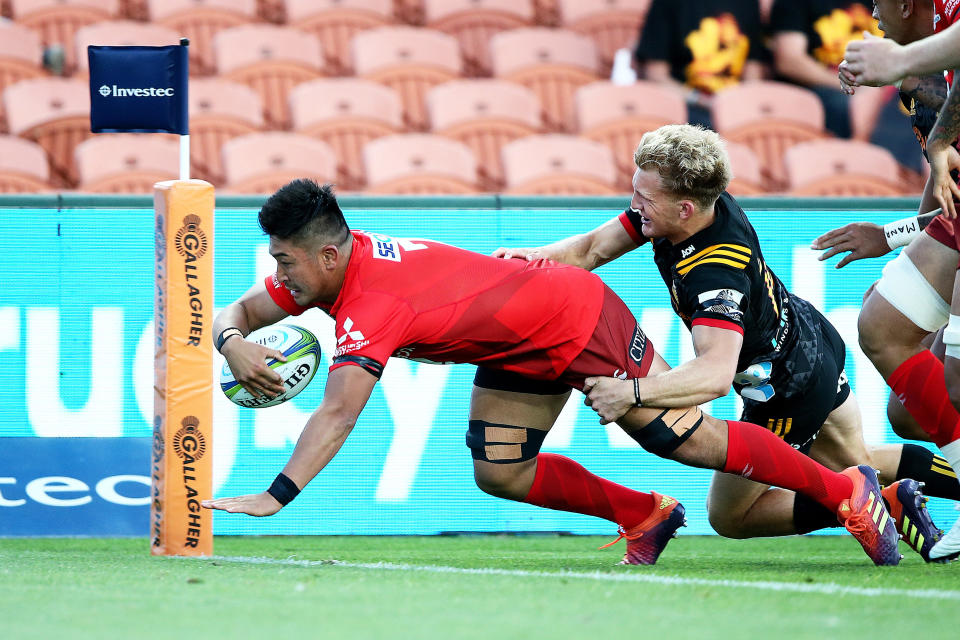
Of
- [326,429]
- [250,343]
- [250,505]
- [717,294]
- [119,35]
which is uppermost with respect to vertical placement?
[119,35]

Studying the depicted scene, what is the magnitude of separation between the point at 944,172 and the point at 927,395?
90 cm

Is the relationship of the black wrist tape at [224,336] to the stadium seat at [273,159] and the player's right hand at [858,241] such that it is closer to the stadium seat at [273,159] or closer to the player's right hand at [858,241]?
the player's right hand at [858,241]

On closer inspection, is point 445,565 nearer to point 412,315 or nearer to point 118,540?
A: point 412,315

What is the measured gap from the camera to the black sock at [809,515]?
4.80m

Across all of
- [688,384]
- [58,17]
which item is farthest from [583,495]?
[58,17]

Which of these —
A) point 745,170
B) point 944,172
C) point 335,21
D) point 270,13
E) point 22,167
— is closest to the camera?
point 944,172

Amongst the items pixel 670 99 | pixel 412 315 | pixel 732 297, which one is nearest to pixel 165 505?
pixel 412 315

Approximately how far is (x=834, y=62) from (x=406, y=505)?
6.09 m

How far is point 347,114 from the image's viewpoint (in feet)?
31.3

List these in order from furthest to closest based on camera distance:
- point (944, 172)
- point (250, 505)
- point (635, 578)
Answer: point (944, 172) < point (635, 578) < point (250, 505)

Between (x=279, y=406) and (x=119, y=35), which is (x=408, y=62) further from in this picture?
(x=279, y=406)

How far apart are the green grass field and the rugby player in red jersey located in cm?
29

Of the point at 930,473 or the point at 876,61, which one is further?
the point at 930,473

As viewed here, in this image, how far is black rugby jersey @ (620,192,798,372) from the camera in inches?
173
